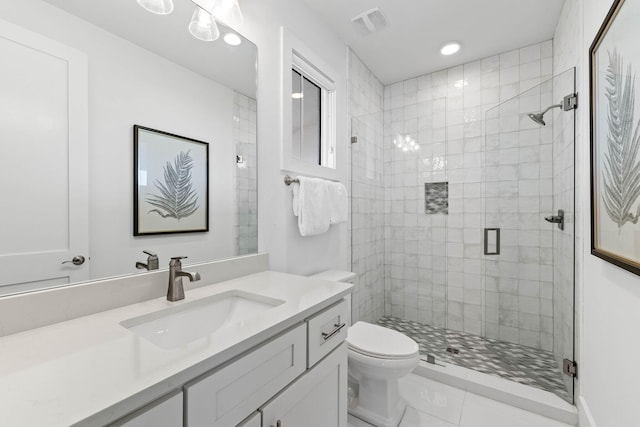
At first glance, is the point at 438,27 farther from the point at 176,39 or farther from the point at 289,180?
the point at 176,39

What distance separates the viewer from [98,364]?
1.85ft

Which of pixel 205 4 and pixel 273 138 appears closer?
pixel 205 4

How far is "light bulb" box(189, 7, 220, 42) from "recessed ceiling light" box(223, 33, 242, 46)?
0.06 metres

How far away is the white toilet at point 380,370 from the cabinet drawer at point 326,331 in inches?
16.3

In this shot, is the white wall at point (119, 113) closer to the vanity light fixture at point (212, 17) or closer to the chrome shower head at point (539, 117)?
the vanity light fixture at point (212, 17)

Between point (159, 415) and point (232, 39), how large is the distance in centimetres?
152

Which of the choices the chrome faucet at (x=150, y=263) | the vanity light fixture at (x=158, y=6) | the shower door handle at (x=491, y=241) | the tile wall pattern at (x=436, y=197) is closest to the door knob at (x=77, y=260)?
the chrome faucet at (x=150, y=263)

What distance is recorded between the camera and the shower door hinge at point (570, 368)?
1.54 m

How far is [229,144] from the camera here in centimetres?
137

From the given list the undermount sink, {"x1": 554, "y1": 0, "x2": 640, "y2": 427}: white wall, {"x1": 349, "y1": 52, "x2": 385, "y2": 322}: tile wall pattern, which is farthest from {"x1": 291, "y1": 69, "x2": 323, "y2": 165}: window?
{"x1": 554, "y1": 0, "x2": 640, "y2": 427}: white wall

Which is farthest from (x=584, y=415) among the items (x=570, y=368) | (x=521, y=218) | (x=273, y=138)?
(x=273, y=138)

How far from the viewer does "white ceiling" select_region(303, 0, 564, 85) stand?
6.09ft

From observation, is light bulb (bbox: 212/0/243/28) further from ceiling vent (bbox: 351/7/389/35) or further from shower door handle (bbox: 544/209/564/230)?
shower door handle (bbox: 544/209/564/230)

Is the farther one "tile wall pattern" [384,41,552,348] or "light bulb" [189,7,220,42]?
"tile wall pattern" [384,41,552,348]
